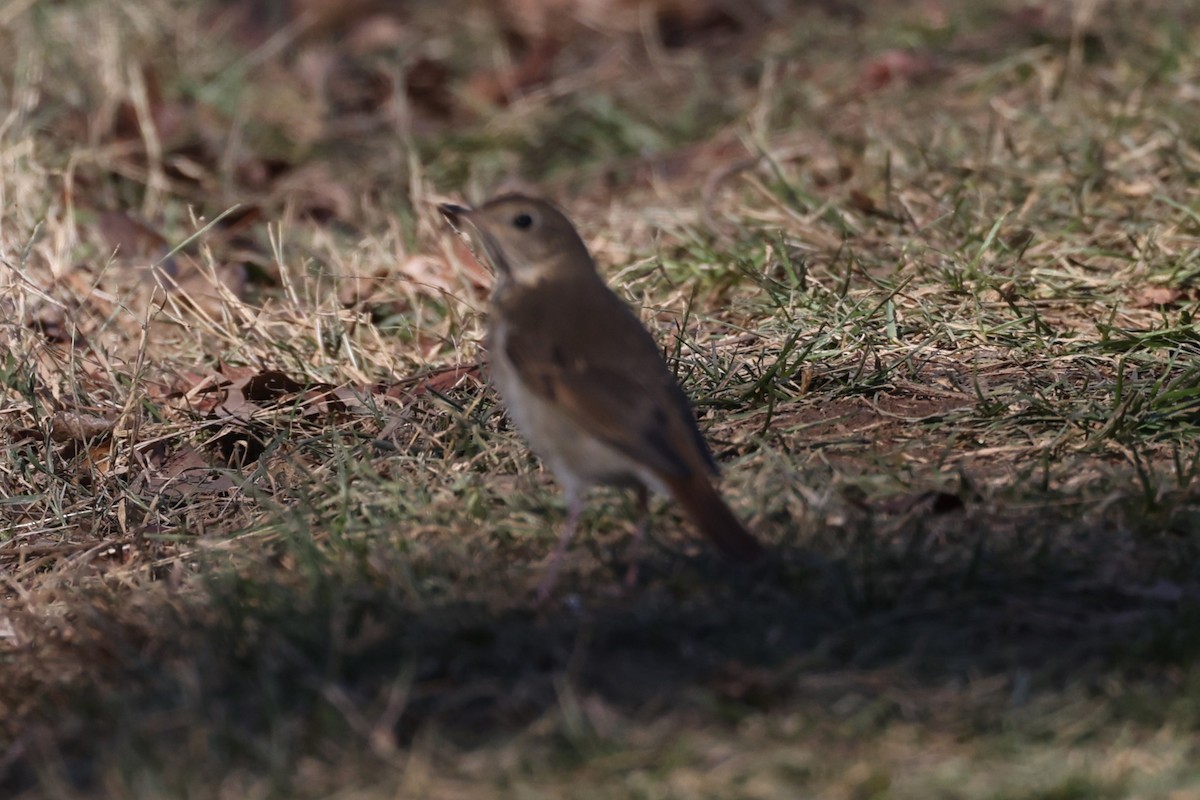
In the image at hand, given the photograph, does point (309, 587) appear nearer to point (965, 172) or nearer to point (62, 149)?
point (965, 172)

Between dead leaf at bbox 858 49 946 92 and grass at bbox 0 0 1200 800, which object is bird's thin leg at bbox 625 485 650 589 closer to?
grass at bbox 0 0 1200 800

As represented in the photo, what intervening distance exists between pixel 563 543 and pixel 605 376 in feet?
1.37

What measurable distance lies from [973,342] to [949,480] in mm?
1025

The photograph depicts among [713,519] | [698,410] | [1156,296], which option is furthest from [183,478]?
[1156,296]

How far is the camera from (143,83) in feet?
26.2

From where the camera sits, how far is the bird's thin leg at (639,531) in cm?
363

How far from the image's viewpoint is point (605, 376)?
3855mm

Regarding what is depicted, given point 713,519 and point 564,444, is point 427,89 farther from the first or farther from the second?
point 713,519

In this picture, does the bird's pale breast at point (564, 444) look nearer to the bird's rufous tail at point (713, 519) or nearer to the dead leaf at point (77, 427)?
the bird's rufous tail at point (713, 519)

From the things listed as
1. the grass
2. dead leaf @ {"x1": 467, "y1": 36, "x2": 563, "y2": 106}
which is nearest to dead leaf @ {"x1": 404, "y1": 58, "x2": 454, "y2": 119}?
the grass

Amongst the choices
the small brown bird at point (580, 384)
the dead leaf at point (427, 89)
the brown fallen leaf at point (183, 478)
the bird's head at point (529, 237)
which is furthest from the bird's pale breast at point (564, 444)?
the dead leaf at point (427, 89)

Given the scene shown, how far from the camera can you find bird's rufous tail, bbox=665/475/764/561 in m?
3.50

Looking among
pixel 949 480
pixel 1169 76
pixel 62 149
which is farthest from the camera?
pixel 62 149

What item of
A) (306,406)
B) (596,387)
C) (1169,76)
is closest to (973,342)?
(596,387)
